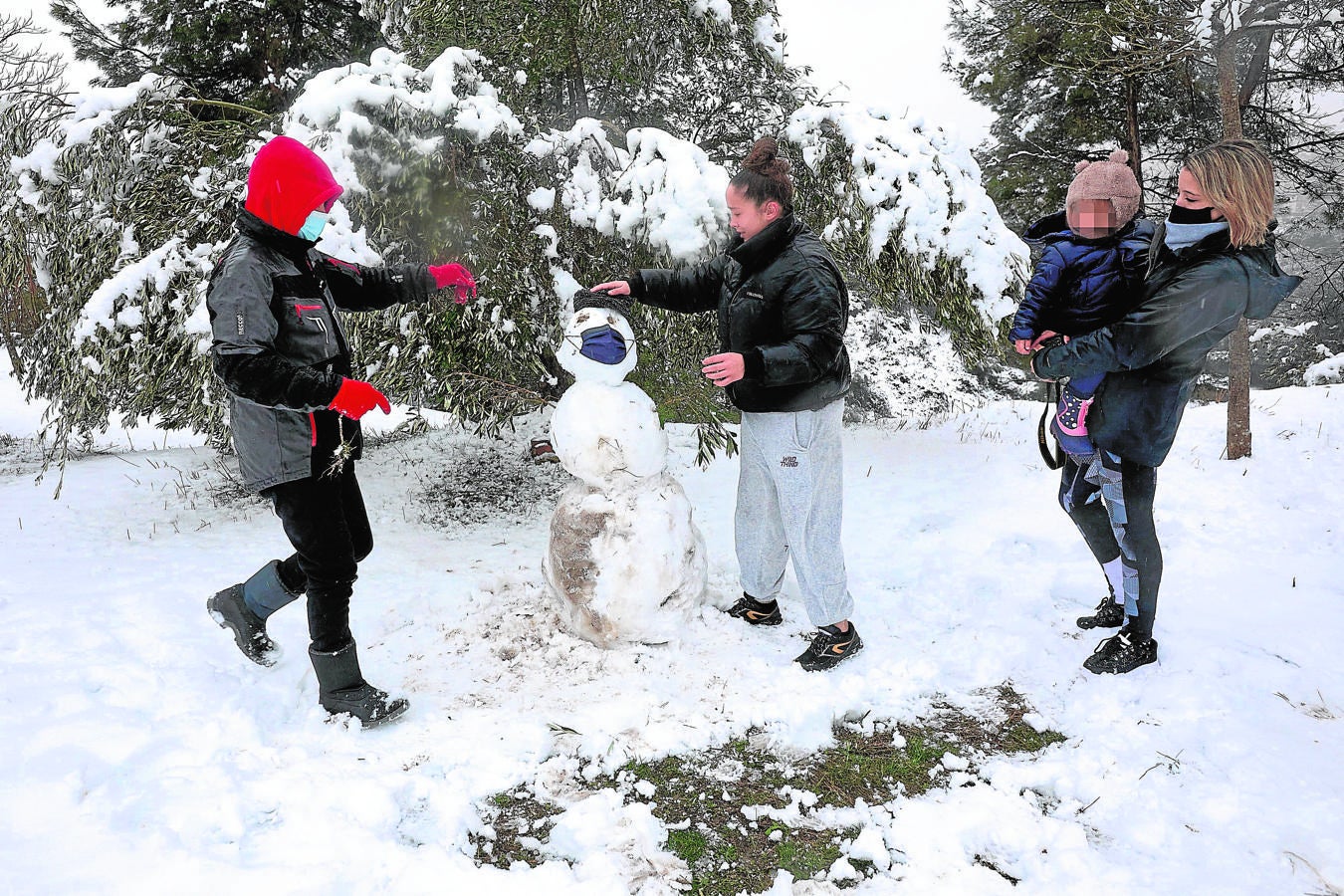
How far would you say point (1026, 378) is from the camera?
1405 cm

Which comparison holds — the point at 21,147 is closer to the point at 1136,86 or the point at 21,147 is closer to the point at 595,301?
the point at 595,301

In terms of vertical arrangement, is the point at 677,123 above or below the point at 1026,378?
above

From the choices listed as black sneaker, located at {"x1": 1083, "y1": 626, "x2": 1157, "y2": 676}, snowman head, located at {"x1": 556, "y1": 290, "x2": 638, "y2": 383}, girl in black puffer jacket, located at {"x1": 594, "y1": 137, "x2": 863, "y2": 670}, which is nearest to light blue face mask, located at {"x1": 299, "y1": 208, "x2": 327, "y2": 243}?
snowman head, located at {"x1": 556, "y1": 290, "x2": 638, "y2": 383}

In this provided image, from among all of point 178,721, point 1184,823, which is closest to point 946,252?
point 1184,823

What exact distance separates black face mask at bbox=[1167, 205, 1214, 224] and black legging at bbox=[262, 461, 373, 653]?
10.6ft

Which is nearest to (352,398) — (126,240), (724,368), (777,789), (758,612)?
(724,368)

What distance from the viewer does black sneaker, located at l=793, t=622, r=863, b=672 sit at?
3180 millimetres

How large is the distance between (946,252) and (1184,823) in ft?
11.0

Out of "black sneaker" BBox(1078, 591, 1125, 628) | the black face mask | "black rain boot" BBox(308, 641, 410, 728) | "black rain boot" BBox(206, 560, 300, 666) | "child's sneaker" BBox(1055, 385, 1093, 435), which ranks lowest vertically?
"black sneaker" BBox(1078, 591, 1125, 628)

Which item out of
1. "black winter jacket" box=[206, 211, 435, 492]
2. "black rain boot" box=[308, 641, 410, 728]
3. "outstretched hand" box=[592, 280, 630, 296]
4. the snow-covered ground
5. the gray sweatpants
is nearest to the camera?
the snow-covered ground

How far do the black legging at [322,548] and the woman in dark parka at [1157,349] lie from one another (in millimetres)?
2801

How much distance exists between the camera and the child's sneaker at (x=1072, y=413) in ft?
10.2

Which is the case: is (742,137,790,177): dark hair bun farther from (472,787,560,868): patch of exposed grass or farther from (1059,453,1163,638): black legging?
(472,787,560,868): patch of exposed grass

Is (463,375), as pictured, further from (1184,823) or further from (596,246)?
(1184,823)
